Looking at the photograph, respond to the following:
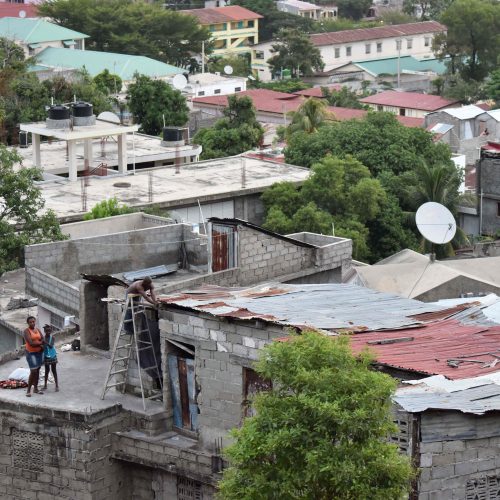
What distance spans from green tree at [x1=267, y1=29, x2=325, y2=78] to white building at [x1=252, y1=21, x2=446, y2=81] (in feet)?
7.51

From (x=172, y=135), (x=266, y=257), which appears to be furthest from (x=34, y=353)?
(x=172, y=135)

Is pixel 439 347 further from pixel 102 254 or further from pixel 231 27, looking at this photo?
pixel 231 27

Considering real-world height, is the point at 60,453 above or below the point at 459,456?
below

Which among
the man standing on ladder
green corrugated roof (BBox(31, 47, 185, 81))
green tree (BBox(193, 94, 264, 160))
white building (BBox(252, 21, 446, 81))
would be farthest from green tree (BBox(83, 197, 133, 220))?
white building (BBox(252, 21, 446, 81))

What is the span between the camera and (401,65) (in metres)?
96.2

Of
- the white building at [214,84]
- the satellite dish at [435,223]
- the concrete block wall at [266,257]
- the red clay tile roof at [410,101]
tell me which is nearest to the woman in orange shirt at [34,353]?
the concrete block wall at [266,257]

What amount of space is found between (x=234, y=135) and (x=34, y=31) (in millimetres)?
36303

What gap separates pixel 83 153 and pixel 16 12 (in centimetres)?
5779

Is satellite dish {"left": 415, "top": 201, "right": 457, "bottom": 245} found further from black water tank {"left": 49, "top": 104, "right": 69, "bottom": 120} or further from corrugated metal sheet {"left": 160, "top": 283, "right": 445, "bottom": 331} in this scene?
black water tank {"left": 49, "top": 104, "right": 69, "bottom": 120}

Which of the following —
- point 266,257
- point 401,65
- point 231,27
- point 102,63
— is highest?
point 231,27

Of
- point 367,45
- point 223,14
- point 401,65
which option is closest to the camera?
point 401,65

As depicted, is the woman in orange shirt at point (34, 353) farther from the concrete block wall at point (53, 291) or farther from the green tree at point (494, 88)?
the green tree at point (494, 88)

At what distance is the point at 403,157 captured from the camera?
136ft

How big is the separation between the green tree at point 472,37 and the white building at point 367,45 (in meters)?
7.33
